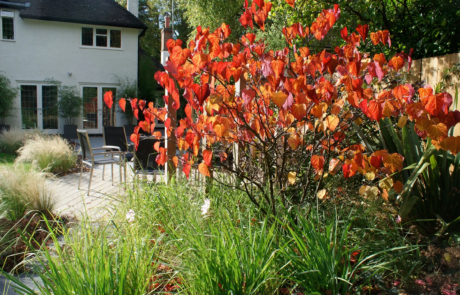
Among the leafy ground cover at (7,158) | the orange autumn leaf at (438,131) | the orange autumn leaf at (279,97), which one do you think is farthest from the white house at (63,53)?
the orange autumn leaf at (438,131)

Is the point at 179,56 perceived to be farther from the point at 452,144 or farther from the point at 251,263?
the point at 452,144

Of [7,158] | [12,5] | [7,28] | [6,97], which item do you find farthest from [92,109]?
[7,158]

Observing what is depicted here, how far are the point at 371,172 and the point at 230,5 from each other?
1249 cm

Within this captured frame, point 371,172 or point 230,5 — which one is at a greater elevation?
point 230,5

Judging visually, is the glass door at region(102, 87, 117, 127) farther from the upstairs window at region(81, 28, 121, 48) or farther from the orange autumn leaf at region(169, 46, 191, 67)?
the orange autumn leaf at region(169, 46, 191, 67)

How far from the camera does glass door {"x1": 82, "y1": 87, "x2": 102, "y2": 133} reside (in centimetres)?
1591

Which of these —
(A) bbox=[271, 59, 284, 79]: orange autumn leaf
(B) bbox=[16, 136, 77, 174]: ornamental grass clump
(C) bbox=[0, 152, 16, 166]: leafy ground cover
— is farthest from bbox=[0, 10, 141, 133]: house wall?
(A) bbox=[271, 59, 284, 79]: orange autumn leaf

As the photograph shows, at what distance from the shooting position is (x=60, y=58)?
15367 mm

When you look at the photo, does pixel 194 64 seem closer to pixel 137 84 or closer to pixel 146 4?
pixel 137 84

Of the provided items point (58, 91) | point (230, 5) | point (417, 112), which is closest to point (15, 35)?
point (58, 91)

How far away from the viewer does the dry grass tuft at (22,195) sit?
3.42 metres

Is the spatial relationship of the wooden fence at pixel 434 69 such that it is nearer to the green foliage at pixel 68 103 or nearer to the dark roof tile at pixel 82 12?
the green foliage at pixel 68 103

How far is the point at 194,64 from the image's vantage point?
177cm

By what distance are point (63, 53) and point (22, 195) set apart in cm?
1362
